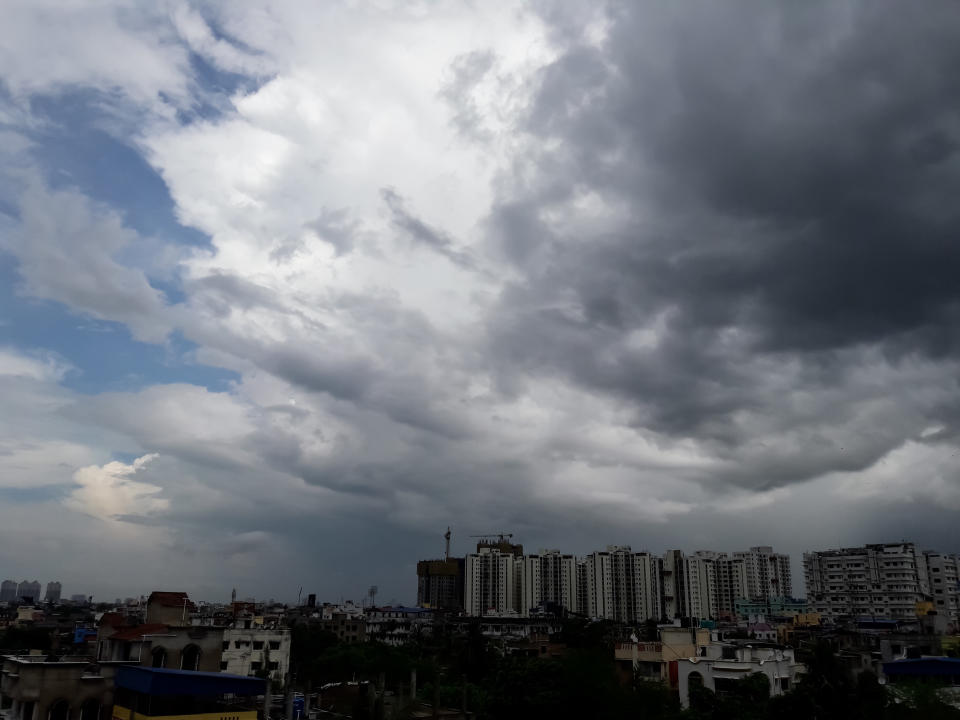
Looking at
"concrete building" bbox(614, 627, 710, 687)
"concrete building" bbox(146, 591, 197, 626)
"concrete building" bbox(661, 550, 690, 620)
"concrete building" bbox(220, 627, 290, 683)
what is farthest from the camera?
"concrete building" bbox(661, 550, 690, 620)

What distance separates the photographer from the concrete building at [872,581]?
407 feet

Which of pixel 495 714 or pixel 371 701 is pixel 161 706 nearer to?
pixel 371 701

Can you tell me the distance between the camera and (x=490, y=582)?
18538 centimetres

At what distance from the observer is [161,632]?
44.1 meters

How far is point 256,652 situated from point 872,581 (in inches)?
4312

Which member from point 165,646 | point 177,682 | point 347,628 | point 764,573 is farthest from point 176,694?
point 764,573

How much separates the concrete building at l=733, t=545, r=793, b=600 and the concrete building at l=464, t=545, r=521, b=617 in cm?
5367

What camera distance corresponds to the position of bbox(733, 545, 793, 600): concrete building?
576ft

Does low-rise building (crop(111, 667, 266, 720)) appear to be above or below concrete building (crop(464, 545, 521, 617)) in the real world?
below

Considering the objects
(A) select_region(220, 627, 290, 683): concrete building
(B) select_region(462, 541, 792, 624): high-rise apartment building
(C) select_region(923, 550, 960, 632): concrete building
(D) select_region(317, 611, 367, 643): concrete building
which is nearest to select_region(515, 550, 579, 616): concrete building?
(B) select_region(462, 541, 792, 624): high-rise apartment building

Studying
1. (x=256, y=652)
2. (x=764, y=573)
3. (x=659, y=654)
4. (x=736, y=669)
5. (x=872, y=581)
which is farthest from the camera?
(x=764, y=573)

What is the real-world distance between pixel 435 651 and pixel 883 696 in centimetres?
6920

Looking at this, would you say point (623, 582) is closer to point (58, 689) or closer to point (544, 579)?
point (544, 579)

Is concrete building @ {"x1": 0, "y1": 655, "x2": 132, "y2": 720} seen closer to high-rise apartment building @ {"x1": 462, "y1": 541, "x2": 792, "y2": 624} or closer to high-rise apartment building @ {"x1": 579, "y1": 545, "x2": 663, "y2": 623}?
high-rise apartment building @ {"x1": 462, "y1": 541, "x2": 792, "y2": 624}
